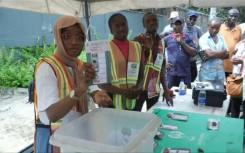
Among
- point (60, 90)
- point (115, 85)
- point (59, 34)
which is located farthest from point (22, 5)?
point (60, 90)

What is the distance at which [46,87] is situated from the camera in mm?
1293

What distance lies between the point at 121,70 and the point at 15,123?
2.89 meters

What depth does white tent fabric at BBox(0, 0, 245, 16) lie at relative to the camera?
8.30ft

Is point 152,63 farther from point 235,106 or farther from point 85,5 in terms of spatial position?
point 235,106

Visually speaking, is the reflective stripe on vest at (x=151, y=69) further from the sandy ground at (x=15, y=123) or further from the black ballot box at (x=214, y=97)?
the sandy ground at (x=15, y=123)

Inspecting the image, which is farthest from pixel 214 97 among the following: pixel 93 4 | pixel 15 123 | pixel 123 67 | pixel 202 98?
pixel 15 123

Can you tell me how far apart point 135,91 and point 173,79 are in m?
1.62

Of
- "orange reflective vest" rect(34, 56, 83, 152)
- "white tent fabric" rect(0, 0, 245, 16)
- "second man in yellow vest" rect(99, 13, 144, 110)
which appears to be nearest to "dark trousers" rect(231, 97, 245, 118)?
"white tent fabric" rect(0, 0, 245, 16)

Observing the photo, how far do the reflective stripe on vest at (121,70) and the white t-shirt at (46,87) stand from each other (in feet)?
3.22

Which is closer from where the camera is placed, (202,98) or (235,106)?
(202,98)

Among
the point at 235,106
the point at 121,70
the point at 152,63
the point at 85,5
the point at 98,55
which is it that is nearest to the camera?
the point at 98,55

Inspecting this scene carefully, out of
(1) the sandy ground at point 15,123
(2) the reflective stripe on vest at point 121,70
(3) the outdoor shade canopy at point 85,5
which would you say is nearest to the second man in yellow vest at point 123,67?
(2) the reflective stripe on vest at point 121,70

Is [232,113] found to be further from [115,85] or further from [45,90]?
[45,90]

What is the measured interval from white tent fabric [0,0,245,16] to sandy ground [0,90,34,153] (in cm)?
188
